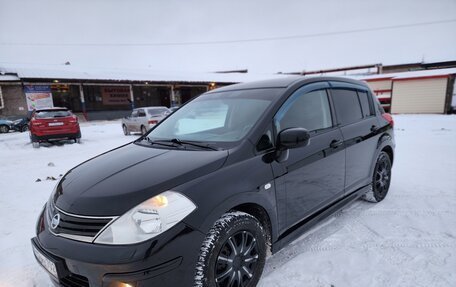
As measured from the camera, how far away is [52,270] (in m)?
1.73

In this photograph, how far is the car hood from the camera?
1693 mm

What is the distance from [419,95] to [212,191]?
81.9ft

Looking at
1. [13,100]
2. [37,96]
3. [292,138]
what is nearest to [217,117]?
[292,138]

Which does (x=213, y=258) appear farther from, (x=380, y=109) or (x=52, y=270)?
(x=380, y=109)

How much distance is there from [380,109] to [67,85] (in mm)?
28085

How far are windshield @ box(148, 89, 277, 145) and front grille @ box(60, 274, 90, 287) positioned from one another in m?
1.35

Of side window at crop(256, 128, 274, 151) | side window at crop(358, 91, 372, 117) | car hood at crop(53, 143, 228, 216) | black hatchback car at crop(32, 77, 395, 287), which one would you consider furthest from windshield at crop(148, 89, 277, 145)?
side window at crop(358, 91, 372, 117)

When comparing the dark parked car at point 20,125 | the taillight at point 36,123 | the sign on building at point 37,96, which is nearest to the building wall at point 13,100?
the sign on building at point 37,96

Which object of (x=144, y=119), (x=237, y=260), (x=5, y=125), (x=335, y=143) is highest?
(x=335, y=143)

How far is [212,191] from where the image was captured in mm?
1824

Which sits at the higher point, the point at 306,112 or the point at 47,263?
the point at 306,112

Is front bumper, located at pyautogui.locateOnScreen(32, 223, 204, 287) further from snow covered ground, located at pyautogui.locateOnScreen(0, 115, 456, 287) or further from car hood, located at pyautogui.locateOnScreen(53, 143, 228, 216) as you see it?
snow covered ground, located at pyautogui.locateOnScreen(0, 115, 456, 287)

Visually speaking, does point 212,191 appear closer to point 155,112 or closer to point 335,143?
point 335,143

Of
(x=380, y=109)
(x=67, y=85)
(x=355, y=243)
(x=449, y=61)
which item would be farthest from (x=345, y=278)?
(x=449, y=61)
